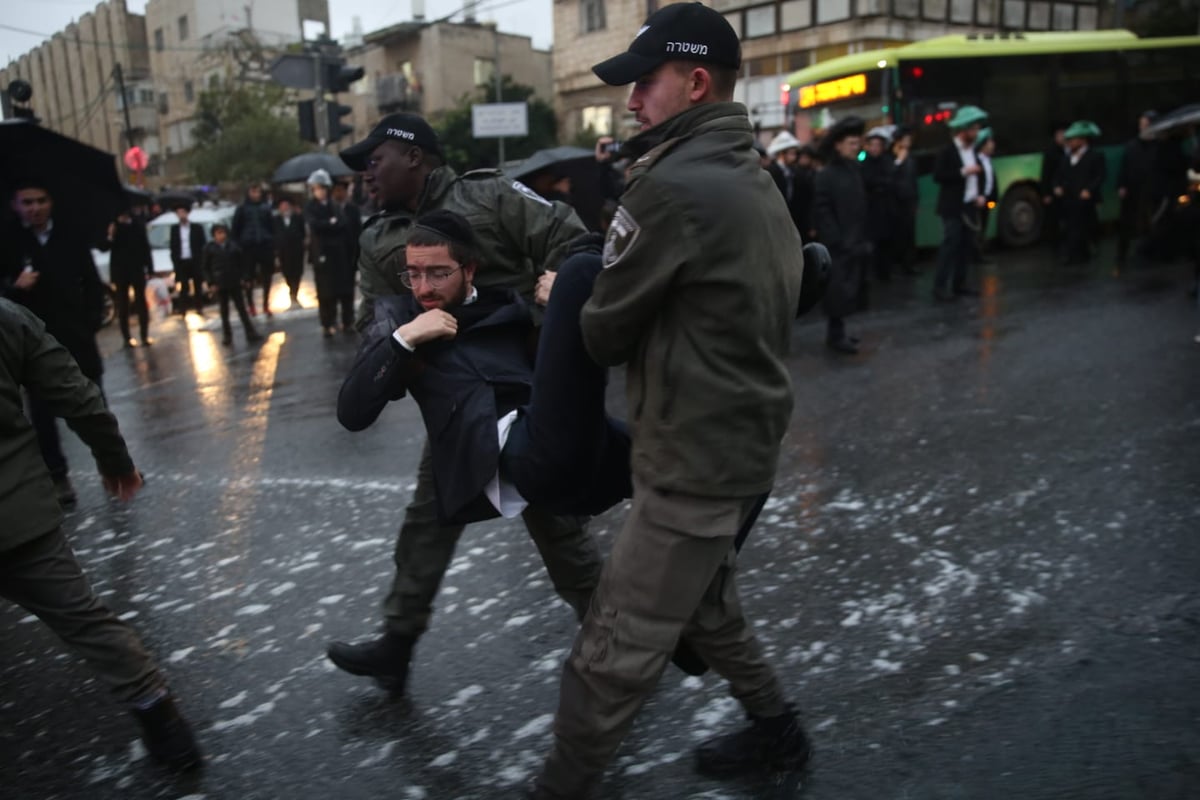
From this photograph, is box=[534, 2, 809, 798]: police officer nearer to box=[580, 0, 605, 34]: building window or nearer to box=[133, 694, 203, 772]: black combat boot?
box=[133, 694, 203, 772]: black combat boot

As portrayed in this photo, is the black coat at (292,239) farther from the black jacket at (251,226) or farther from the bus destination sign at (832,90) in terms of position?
the bus destination sign at (832,90)

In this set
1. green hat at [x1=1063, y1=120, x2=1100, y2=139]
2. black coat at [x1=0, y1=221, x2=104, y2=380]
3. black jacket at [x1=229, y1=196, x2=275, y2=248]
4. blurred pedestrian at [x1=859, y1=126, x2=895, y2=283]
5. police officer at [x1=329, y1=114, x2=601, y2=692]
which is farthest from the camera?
black jacket at [x1=229, y1=196, x2=275, y2=248]

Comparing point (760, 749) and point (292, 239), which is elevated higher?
point (292, 239)

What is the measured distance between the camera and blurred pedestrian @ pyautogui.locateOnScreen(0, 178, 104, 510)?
5426mm

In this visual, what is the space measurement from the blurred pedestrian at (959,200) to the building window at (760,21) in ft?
83.8

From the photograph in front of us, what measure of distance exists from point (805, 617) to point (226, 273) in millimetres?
10452

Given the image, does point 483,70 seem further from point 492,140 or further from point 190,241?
point 190,241

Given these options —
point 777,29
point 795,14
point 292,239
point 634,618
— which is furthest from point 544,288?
point 777,29

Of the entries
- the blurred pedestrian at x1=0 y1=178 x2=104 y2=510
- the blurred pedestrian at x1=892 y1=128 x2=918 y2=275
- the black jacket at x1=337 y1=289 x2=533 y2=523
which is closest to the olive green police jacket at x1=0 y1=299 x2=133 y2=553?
the black jacket at x1=337 y1=289 x2=533 y2=523

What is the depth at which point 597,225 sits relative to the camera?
10.5 m

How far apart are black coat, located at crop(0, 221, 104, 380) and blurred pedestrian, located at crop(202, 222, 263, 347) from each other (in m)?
6.29

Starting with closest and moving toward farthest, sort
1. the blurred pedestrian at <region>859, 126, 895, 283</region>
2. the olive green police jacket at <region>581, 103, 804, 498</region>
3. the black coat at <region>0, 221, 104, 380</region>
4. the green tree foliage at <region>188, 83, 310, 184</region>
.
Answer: the olive green police jacket at <region>581, 103, 804, 498</region>
the black coat at <region>0, 221, 104, 380</region>
the blurred pedestrian at <region>859, 126, 895, 283</region>
the green tree foliage at <region>188, 83, 310, 184</region>

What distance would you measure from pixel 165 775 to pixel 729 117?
7.83ft

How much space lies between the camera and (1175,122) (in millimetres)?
11906
